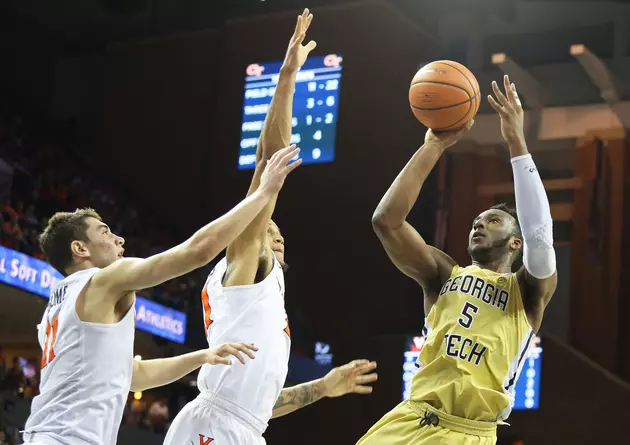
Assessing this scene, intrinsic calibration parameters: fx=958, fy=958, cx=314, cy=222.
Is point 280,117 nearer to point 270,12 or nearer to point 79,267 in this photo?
point 79,267

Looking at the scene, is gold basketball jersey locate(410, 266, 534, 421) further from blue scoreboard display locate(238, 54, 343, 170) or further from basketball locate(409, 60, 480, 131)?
blue scoreboard display locate(238, 54, 343, 170)

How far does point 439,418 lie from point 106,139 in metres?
15.3

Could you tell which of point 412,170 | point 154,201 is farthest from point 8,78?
point 412,170

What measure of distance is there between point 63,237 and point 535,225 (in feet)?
6.07

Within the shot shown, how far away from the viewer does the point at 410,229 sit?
409cm

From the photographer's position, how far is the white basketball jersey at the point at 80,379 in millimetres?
3432

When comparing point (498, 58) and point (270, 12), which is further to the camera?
point (270, 12)

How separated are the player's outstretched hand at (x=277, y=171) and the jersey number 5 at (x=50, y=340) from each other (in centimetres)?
94

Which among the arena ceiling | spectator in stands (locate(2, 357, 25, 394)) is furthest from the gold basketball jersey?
the arena ceiling

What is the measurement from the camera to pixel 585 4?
584 inches

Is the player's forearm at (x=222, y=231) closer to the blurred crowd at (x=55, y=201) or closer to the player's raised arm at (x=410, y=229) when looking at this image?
the player's raised arm at (x=410, y=229)

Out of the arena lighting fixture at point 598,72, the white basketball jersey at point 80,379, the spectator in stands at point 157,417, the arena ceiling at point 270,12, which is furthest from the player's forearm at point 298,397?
the arena ceiling at point 270,12

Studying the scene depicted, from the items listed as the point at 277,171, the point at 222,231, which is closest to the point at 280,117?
the point at 277,171

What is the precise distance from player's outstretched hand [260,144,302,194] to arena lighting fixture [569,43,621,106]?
10.9 meters
